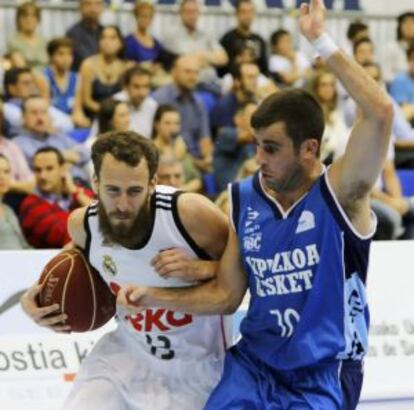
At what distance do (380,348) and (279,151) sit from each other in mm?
2689

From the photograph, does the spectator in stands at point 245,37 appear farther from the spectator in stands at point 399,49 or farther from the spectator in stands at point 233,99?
the spectator in stands at point 399,49

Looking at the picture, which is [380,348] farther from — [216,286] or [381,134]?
[381,134]

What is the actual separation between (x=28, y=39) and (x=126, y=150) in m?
6.08

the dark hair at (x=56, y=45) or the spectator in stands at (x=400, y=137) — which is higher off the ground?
the dark hair at (x=56, y=45)

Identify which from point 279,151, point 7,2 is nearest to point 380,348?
point 279,151

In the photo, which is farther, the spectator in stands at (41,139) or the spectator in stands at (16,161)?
the spectator in stands at (41,139)

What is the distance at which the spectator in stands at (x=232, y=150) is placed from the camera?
27.9 ft

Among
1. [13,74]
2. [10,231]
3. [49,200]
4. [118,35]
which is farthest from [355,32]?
[10,231]

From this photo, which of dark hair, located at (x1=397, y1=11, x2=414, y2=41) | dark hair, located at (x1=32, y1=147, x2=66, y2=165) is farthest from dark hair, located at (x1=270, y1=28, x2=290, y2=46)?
dark hair, located at (x1=32, y1=147, x2=66, y2=165)

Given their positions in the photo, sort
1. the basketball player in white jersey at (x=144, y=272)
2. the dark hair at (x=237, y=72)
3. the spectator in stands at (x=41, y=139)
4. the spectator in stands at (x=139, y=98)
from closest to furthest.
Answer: the basketball player in white jersey at (x=144, y=272)
the spectator in stands at (x=41, y=139)
the spectator in stands at (x=139, y=98)
the dark hair at (x=237, y=72)

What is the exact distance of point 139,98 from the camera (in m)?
8.77

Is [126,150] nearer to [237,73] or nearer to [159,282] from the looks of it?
[159,282]

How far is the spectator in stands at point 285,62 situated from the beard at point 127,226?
22.3 feet

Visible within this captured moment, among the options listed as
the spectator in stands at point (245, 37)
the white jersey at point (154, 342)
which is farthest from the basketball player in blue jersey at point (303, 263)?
the spectator in stands at point (245, 37)
